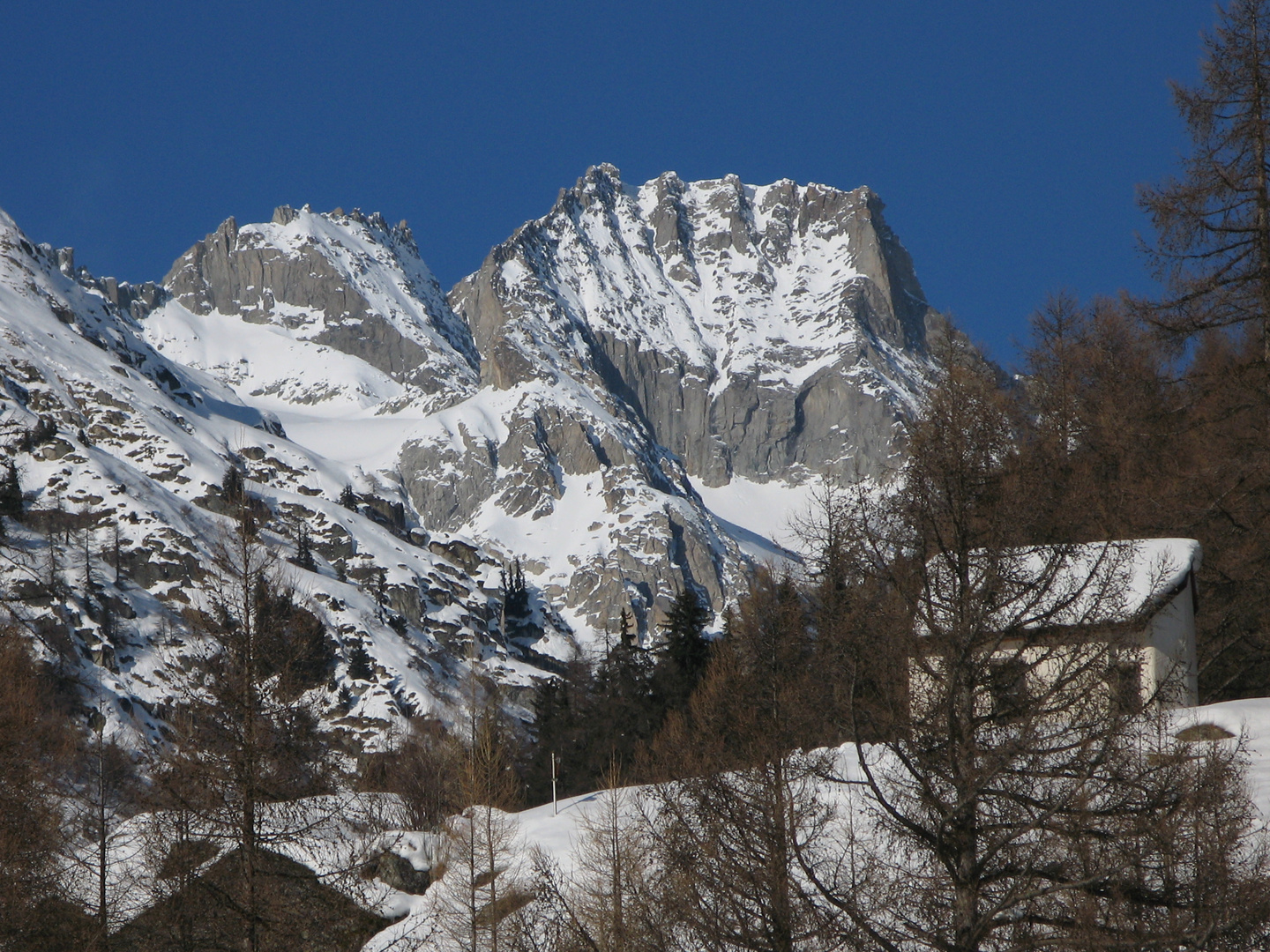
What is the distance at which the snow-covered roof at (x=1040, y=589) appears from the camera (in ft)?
34.2

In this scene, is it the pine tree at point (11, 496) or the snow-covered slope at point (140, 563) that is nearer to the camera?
the snow-covered slope at point (140, 563)

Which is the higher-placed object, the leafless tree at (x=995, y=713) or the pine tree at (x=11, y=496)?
the pine tree at (x=11, y=496)

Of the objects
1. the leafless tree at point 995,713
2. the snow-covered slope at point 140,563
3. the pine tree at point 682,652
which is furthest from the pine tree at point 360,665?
the leafless tree at point 995,713

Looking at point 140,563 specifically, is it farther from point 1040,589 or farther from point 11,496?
point 1040,589

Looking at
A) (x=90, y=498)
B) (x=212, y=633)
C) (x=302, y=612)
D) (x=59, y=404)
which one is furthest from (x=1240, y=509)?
(x=59, y=404)

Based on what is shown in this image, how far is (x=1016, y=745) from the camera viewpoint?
32.5ft

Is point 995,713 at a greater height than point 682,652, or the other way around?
point 682,652

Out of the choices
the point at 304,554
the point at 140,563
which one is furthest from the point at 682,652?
the point at 304,554

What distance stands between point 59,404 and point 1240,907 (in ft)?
635

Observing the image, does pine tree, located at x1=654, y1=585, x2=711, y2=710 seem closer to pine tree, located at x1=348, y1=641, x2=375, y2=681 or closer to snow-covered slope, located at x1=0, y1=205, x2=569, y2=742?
snow-covered slope, located at x1=0, y1=205, x2=569, y2=742

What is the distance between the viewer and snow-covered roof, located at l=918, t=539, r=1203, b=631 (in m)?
10.4

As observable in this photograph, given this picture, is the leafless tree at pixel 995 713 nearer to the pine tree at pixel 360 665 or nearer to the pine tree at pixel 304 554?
the pine tree at pixel 360 665

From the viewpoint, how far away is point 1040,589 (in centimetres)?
1057

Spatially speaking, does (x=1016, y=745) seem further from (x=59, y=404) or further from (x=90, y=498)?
(x=59, y=404)
